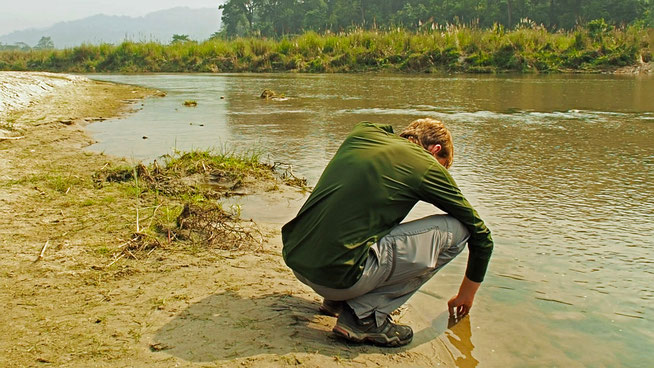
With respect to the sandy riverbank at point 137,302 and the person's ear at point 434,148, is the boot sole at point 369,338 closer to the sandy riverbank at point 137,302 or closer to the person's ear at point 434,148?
the sandy riverbank at point 137,302

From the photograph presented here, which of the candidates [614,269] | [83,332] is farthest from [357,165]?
[614,269]

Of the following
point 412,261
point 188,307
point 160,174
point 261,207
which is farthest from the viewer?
point 160,174

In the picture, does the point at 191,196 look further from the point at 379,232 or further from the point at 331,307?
the point at 379,232

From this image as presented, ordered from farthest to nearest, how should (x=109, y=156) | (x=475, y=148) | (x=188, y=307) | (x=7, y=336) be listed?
(x=475, y=148) < (x=109, y=156) < (x=188, y=307) < (x=7, y=336)

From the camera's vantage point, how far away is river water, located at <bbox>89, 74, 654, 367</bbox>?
2.62 m

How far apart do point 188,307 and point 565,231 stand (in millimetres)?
2615

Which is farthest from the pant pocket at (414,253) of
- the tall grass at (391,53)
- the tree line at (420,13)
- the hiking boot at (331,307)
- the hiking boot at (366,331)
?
the tree line at (420,13)

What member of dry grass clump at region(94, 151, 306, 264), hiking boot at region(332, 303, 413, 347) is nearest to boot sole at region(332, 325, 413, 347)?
hiking boot at region(332, 303, 413, 347)

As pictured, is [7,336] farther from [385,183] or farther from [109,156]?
[109,156]

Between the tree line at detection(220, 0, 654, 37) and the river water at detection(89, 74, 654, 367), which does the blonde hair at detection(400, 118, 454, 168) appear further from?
the tree line at detection(220, 0, 654, 37)

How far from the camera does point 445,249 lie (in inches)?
99.8

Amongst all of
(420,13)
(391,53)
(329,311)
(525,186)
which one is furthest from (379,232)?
(420,13)

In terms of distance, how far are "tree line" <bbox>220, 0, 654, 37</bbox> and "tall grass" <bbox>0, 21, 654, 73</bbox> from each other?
8.97 feet

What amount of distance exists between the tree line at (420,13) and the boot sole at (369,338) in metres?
23.3
